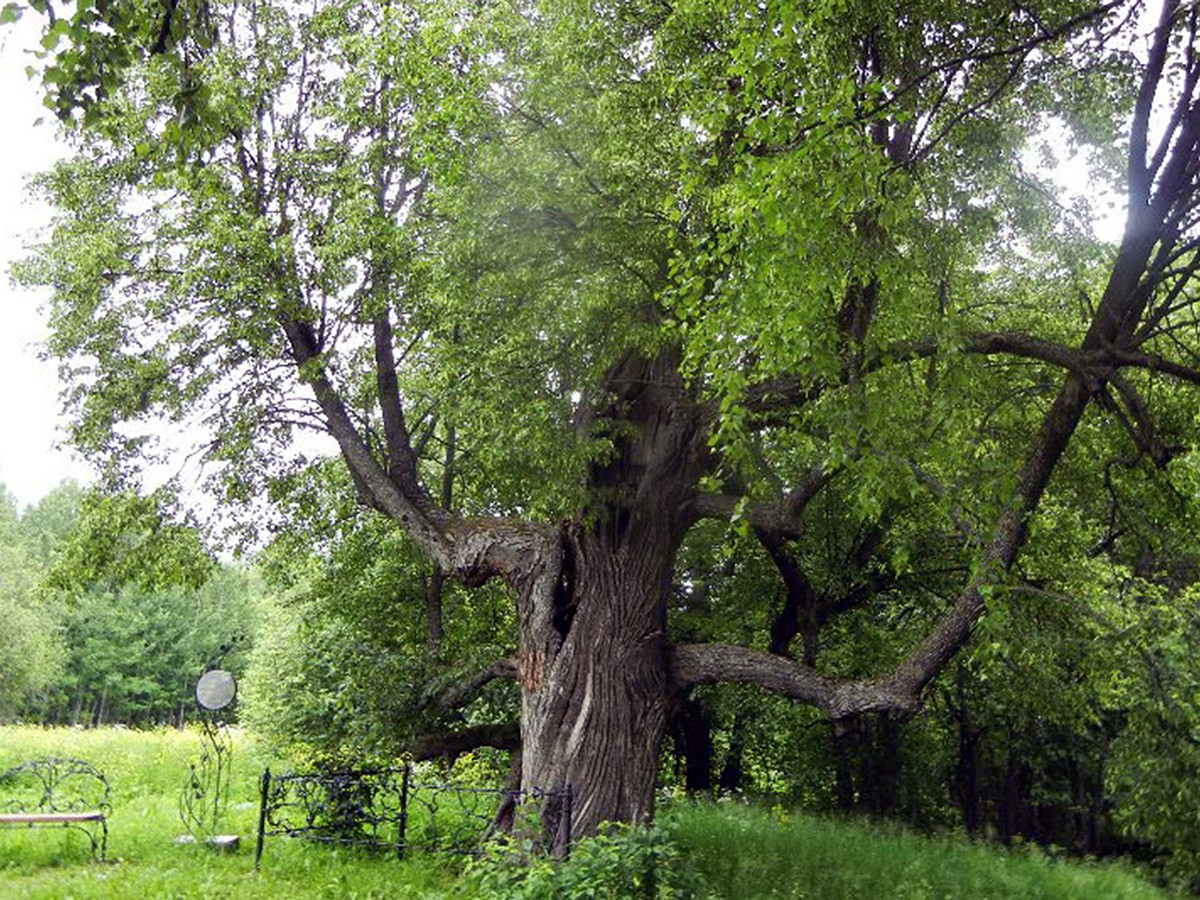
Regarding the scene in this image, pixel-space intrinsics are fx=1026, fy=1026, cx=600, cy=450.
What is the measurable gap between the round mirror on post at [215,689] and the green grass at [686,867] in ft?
4.83

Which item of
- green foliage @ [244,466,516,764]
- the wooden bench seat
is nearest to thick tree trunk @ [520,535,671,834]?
green foliage @ [244,466,516,764]

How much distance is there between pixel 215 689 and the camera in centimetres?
1210

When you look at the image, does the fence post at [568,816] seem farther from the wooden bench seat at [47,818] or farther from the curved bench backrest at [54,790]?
the curved bench backrest at [54,790]

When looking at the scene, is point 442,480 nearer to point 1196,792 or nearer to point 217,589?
point 1196,792

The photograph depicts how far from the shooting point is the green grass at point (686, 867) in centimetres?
908

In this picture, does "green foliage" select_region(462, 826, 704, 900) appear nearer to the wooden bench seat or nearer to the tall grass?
the tall grass

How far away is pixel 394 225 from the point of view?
1148cm

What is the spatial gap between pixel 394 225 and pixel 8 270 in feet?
15.9

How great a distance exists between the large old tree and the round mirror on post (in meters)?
2.30

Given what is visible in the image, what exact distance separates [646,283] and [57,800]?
10835mm

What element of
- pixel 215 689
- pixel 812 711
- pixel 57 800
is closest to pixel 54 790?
pixel 57 800

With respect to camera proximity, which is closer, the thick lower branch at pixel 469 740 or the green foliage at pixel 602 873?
the green foliage at pixel 602 873

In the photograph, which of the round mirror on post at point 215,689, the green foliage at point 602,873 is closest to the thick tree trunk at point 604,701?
the green foliage at point 602,873

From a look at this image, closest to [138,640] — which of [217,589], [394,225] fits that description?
[217,589]
